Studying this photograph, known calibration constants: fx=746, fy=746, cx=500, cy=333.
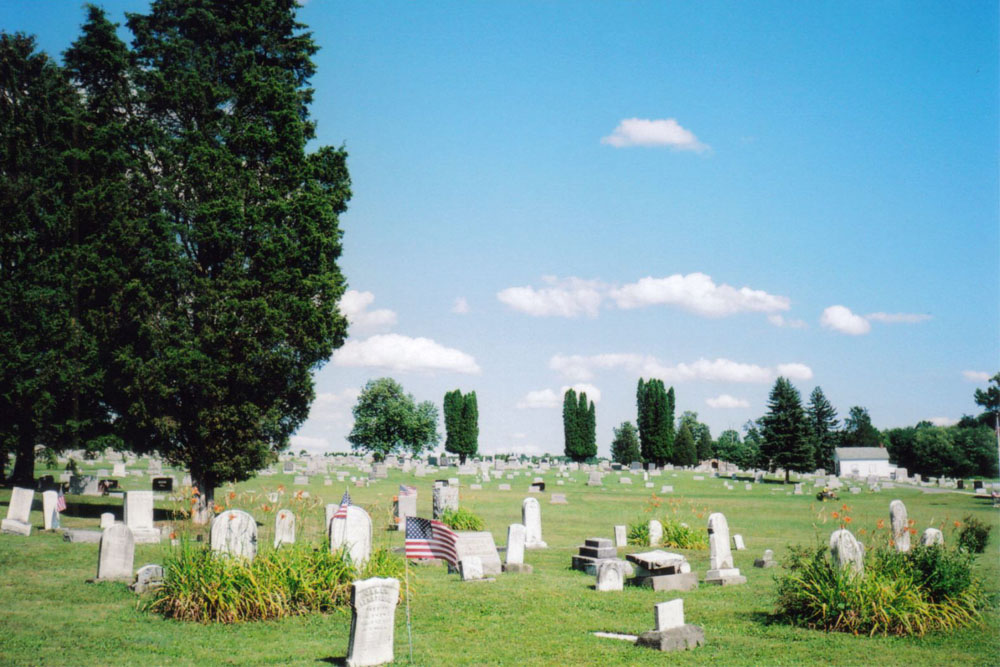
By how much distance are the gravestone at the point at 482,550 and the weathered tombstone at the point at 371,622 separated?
6.08 m

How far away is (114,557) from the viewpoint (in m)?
13.0

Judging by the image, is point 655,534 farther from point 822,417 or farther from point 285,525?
point 822,417

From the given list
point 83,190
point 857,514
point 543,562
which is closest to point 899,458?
point 857,514

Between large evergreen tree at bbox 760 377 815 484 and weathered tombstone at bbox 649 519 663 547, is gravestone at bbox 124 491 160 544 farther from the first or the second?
large evergreen tree at bbox 760 377 815 484

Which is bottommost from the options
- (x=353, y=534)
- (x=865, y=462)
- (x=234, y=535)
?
(x=865, y=462)

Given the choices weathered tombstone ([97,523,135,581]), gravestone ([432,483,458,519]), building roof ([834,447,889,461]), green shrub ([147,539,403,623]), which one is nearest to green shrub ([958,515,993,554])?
gravestone ([432,483,458,519])

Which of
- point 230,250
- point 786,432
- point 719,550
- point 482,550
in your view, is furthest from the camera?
point 786,432

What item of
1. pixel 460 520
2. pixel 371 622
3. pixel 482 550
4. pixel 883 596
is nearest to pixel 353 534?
pixel 371 622

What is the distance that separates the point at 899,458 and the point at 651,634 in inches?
3346

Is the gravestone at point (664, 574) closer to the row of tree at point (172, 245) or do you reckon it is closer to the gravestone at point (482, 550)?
the gravestone at point (482, 550)

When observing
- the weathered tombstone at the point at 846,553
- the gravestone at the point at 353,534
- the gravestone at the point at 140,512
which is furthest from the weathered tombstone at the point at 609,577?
the gravestone at the point at 140,512

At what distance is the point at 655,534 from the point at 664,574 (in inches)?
242

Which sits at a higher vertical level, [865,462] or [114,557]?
[114,557]

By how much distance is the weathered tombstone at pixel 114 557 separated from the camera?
12953mm
